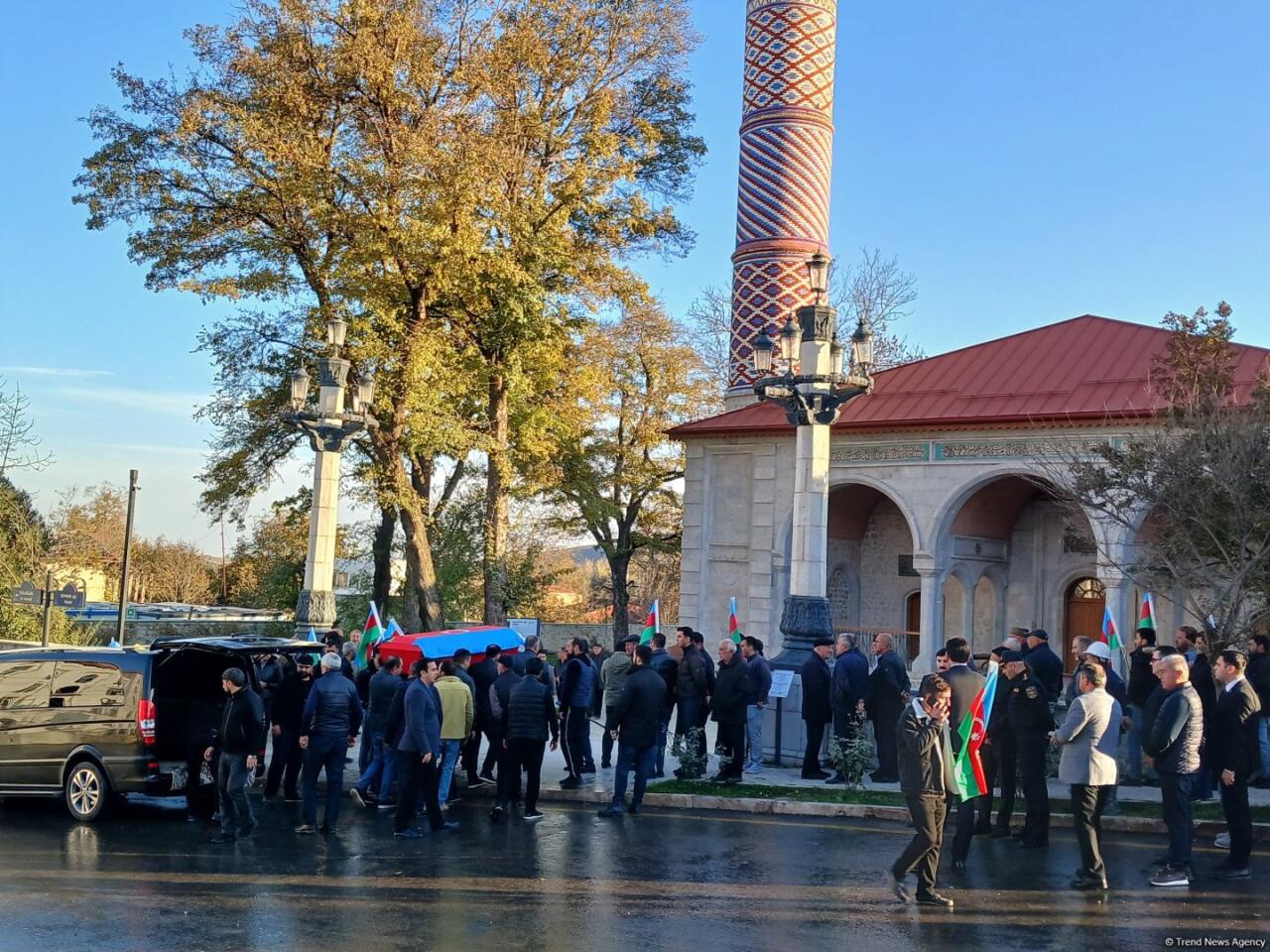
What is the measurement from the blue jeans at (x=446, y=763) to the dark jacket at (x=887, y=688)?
4.30m

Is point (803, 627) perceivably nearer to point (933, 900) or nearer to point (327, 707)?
point (327, 707)

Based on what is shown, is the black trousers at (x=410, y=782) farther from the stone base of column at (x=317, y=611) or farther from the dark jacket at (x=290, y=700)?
the stone base of column at (x=317, y=611)

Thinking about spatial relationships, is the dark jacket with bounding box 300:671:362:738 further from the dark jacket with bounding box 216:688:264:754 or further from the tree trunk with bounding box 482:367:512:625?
the tree trunk with bounding box 482:367:512:625

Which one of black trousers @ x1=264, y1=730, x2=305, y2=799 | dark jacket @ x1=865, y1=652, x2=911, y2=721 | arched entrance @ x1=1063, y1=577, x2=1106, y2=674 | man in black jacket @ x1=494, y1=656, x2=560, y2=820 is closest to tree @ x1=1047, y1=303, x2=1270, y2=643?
dark jacket @ x1=865, y1=652, x2=911, y2=721

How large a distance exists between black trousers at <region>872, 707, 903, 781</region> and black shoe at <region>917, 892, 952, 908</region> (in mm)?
4658

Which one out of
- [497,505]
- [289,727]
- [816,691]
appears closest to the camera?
[289,727]

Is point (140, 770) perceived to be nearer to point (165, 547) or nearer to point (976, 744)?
point (976, 744)

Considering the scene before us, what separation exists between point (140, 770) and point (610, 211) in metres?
21.8

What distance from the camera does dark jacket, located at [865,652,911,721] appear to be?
1320 cm

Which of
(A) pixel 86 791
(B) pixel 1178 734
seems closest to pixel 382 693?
(A) pixel 86 791

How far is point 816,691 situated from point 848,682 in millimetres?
439

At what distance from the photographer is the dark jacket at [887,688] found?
1320 centimetres

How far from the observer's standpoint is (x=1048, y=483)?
23016mm

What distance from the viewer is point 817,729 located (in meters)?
14.5
